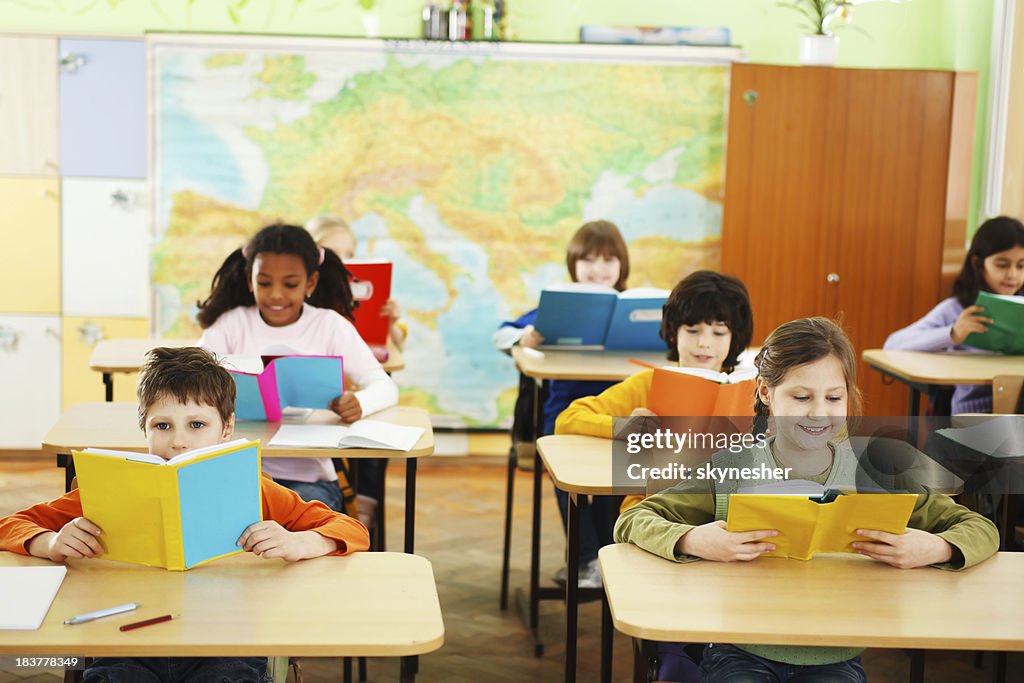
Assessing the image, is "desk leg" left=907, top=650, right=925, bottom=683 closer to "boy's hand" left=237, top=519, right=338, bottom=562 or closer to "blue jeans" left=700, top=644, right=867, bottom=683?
"blue jeans" left=700, top=644, right=867, bottom=683

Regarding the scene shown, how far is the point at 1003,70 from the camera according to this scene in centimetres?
512

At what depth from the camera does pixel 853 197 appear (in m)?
5.29

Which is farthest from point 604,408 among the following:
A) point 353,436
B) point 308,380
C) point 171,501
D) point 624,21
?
point 624,21

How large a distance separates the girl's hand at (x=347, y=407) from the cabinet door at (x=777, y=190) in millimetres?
2793

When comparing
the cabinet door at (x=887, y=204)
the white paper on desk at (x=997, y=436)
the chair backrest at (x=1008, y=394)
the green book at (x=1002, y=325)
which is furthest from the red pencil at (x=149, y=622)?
the cabinet door at (x=887, y=204)

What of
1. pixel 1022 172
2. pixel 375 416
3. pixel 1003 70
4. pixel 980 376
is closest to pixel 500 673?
pixel 375 416

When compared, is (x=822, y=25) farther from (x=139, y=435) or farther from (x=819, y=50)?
(x=139, y=435)

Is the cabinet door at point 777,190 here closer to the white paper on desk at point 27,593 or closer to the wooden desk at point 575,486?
the wooden desk at point 575,486

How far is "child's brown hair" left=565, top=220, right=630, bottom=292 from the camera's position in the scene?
13.6 feet

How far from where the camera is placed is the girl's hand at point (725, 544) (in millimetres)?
1867

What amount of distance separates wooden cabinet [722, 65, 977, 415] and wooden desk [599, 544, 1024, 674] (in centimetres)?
341

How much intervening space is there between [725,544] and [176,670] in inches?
36.1

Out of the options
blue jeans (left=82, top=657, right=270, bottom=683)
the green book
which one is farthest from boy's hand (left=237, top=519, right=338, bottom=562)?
the green book

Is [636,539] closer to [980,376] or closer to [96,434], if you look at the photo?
[96,434]
